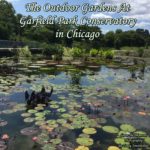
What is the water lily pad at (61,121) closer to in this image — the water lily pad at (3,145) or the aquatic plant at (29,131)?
the aquatic plant at (29,131)

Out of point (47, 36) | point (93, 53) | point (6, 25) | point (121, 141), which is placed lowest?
point (121, 141)

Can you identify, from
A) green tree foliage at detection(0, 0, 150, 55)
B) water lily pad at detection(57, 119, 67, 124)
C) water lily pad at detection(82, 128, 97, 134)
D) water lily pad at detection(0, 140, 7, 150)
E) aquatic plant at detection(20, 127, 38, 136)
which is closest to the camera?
Answer: water lily pad at detection(0, 140, 7, 150)

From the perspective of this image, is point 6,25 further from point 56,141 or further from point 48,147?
point 48,147

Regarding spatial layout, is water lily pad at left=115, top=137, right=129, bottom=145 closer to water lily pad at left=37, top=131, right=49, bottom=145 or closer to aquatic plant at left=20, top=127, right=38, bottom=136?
water lily pad at left=37, top=131, right=49, bottom=145

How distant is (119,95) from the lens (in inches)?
466

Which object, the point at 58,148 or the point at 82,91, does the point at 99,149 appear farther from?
the point at 82,91

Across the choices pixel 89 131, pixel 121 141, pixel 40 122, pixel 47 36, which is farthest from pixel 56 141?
pixel 47 36

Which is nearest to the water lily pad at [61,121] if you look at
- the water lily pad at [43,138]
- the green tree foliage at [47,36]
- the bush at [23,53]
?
the water lily pad at [43,138]

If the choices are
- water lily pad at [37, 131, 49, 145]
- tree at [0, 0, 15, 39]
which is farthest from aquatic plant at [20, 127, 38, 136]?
tree at [0, 0, 15, 39]

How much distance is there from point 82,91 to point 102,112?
337cm

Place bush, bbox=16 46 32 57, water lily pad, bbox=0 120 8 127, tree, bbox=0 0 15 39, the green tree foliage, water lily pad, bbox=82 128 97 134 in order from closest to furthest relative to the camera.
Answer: water lily pad, bbox=82 128 97 134, water lily pad, bbox=0 120 8 127, bush, bbox=16 46 32 57, tree, bbox=0 0 15 39, the green tree foliage

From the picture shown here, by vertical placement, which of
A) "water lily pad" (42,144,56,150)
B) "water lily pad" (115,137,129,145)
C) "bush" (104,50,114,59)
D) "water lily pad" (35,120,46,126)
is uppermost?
"bush" (104,50,114,59)

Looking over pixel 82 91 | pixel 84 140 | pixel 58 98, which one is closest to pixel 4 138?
pixel 84 140

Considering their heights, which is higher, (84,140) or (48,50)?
(48,50)
